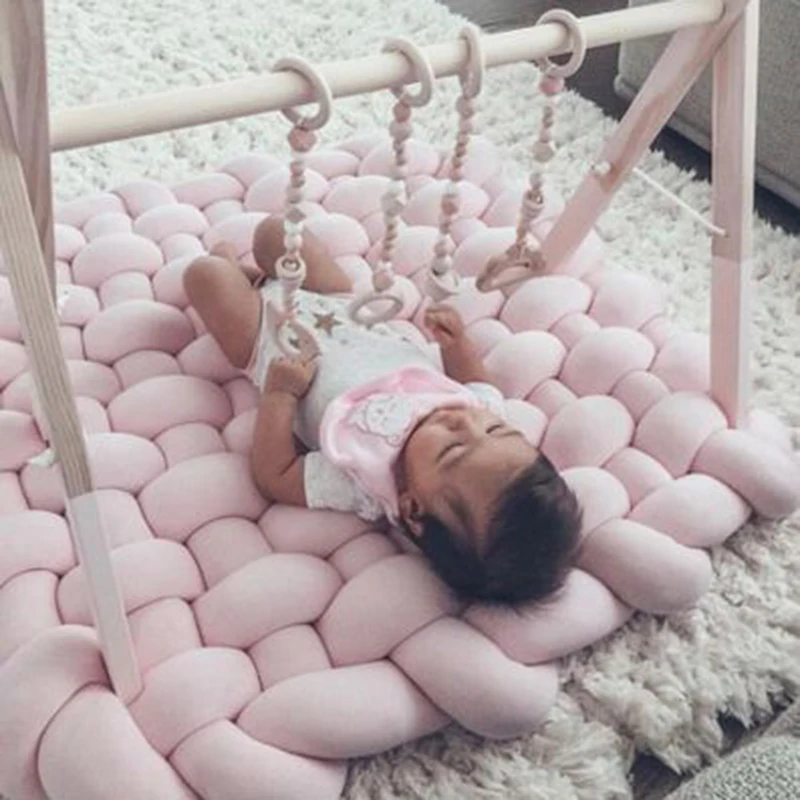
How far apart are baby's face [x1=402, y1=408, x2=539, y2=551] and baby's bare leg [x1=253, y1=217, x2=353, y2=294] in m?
0.22

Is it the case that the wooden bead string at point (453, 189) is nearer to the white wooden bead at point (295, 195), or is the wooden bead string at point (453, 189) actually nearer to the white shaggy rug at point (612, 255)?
the white wooden bead at point (295, 195)

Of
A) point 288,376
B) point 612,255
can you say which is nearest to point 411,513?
point 288,376

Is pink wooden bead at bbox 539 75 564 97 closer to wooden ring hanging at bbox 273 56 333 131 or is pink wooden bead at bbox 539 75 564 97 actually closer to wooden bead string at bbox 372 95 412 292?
wooden bead string at bbox 372 95 412 292

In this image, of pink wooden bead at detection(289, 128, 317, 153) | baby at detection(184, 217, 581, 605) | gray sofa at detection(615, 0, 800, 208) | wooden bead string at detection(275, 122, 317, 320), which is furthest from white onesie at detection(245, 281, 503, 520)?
gray sofa at detection(615, 0, 800, 208)

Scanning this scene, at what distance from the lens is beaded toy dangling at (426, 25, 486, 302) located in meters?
0.80

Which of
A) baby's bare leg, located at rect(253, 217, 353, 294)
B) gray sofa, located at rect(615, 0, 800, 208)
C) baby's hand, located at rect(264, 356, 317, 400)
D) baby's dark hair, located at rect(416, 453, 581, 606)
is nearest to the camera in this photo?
baby's dark hair, located at rect(416, 453, 581, 606)

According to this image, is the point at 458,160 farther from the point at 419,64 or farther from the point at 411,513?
the point at 411,513

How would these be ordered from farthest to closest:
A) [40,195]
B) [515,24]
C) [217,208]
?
[515,24], [217,208], [40,195]

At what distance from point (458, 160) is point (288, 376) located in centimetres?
21

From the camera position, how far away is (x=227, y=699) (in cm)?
80

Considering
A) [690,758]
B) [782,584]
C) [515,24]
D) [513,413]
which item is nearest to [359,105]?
[515,24]

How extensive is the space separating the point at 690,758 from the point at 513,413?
303mm

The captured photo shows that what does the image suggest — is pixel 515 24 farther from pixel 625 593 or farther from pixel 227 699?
pixel 227 699

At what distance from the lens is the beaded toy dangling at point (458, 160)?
0.80m
